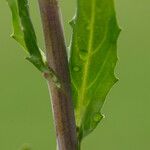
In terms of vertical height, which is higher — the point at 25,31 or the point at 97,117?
the point at 25,31

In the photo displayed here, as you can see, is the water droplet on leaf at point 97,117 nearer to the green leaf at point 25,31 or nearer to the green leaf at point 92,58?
the green leaf at point 92,58

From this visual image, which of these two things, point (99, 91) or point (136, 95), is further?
point (136, 95)

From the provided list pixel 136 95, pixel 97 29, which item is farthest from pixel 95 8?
pixel 136 95

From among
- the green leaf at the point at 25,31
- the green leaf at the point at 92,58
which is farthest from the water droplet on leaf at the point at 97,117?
the green leaf at the point at 25,31

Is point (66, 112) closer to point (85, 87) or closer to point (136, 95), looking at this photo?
point (85, 87)

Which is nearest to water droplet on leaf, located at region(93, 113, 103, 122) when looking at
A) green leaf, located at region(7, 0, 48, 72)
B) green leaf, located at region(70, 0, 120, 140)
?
green leaf, located at region(70, 0, 120, 140)

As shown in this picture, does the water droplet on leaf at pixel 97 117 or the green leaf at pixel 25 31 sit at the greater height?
the green leaf at pixel 25 31
